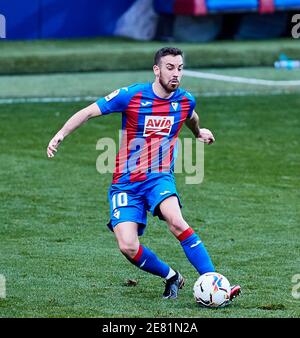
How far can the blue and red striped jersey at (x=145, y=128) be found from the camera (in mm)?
8102

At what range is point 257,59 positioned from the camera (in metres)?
20.1

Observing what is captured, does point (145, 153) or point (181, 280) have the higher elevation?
point (145, 153)

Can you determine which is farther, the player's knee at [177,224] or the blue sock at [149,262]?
the blue sock at [149,262]

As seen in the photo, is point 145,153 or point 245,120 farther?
point 245,120

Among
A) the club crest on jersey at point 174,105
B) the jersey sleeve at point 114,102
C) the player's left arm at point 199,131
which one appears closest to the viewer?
the jersey sleeve at point 114,102

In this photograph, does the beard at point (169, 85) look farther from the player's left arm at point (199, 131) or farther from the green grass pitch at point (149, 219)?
the green grass pitch at point (149, 219)

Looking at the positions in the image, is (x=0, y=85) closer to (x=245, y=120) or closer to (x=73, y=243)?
(x=245, y=120)

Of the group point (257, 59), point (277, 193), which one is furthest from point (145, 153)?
point (257, 59)

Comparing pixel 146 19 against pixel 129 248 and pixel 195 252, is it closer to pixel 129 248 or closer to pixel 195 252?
pixel 129 248

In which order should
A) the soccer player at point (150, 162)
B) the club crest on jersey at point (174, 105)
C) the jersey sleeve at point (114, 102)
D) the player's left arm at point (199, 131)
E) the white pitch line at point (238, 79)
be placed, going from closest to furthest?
the soccer player at point (150, 162)
the jersey sleeve at point (114, 102)
the club crest on jersey at point (174, 105)
the player's left arm at point (199, 131)
the white pitch line at point (238, 79)

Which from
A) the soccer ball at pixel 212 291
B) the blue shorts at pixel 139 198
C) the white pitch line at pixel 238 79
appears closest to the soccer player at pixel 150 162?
the blue shorts at pixel 139 198

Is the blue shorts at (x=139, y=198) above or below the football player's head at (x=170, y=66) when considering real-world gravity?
below
